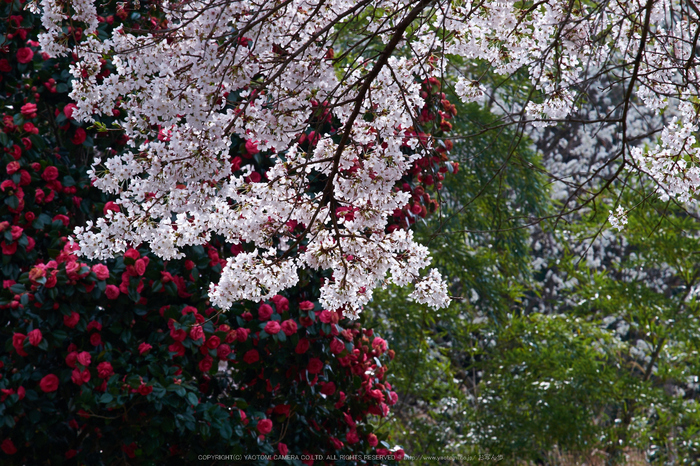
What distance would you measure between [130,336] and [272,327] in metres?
0.52

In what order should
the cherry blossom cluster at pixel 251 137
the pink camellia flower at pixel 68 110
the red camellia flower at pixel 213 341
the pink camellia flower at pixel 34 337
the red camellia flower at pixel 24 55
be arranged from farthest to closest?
1. the red camellia flower at pixel 24 55
2. the pink camellia flower at pixel 68 110
3. the red camellia flower at pixel 213 341
4. the pink camellia flower at pixel 34 337
5. the cherry blossom cluster at pixel 251 137

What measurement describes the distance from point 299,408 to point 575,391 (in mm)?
3131

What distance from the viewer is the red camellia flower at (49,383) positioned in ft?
7.45

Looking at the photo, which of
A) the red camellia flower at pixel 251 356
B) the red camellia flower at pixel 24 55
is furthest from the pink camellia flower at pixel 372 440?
the red camellia flower at pixel 24 55

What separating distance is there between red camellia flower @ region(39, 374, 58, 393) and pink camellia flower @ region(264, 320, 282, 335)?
29.2 inches

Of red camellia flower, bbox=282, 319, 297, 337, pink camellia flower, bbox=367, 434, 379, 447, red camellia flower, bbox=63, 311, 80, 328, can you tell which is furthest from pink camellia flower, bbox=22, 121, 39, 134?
pink camellia flower, bbox=367, 434, 379, 447

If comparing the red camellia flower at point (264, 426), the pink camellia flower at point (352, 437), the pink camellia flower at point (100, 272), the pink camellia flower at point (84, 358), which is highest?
the pink camellia flower at point (100, 272)

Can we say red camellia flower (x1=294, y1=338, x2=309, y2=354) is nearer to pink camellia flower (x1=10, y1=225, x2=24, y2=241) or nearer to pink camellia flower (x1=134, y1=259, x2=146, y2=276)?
pink camellia flower (x1=134, y1=259, x2=146, y2=276)

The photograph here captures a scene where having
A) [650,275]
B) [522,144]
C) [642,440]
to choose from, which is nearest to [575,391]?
[642,440]

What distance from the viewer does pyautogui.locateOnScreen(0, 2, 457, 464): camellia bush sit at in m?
2.30

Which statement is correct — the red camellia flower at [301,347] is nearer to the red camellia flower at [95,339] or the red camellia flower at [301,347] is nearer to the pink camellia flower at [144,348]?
the pink camellia flower at [144,348]

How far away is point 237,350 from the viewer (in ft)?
8.31

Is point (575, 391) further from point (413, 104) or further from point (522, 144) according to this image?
point (413, 104)

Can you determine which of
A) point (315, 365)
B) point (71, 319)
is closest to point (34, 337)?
point (71, 319)
